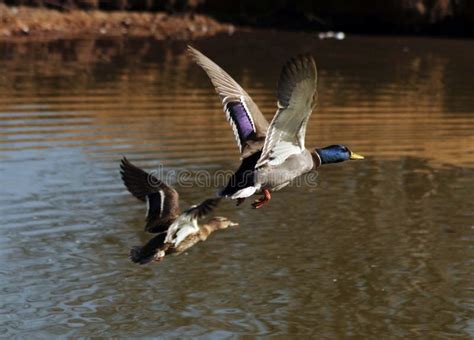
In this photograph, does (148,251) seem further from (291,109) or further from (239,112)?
(291,109)

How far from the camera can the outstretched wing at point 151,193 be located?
32.3 ft

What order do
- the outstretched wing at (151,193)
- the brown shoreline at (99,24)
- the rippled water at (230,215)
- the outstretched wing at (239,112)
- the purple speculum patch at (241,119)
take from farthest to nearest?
the brown shoreline at (99,24) < the rippled water at (230,215) < the purple speculum patch at (241,119) < the outstretched wing at (239,112) < the outstretched wing at (151,193)

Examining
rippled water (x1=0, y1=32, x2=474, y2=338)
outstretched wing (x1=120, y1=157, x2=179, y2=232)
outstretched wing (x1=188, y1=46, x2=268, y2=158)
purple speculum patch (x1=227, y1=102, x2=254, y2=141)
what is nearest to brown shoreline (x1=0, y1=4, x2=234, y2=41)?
rippled water (x1=0, y1=32, x2=474, y2=338)

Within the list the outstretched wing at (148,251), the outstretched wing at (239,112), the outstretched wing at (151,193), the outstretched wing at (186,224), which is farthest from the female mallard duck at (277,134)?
the outstretched wing at (148,251)

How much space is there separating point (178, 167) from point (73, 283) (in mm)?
4742

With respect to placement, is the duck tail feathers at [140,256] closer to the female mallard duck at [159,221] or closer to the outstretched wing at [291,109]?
the female mallard duck at [159,221]

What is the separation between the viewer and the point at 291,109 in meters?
9.24

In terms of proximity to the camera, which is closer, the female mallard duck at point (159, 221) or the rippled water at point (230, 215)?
the female mallard duck at point (159, 221)

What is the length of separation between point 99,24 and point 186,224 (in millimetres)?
21025

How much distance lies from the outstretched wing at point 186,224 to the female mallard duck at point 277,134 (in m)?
0.42

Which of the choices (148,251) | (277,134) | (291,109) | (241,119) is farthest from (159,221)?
(291,109)

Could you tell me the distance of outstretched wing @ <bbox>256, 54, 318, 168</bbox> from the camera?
8.93 meters

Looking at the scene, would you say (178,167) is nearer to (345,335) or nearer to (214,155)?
(214,155)

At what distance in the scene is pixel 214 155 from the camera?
1691cm
